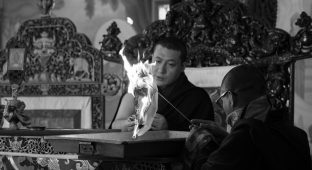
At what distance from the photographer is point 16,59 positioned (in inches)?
174

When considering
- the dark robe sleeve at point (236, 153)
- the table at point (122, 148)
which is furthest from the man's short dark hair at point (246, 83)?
the table at point (122, 148)

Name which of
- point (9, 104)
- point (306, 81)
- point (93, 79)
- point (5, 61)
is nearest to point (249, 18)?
point (306, 81)

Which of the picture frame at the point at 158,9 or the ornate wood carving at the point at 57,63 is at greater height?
the picture frame at the point at 158,9

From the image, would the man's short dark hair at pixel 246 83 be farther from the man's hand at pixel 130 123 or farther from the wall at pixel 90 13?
the wall at pixel 90 13

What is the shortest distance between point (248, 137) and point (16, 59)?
284cm

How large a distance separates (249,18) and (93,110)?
147 centimetres

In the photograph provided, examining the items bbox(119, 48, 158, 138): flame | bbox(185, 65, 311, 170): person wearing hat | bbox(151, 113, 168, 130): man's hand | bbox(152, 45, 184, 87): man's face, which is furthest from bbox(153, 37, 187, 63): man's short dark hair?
bbox(185, 65, 311, 170): person wearing hat

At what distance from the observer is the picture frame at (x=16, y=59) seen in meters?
4.38

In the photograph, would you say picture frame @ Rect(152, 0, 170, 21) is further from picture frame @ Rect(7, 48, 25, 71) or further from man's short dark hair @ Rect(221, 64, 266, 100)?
man's short dark hair @ Rect(221, 64, 266, 100)

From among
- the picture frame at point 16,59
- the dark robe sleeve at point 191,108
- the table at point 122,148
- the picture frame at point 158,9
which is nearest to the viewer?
the table at point 122,148

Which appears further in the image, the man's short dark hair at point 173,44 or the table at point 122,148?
the man's short dark hair at point 173,44

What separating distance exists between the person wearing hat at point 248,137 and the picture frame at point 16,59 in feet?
7.70

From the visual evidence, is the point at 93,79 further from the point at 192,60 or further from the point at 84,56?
the point at 192,60

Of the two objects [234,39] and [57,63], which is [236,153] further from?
[57,63]
